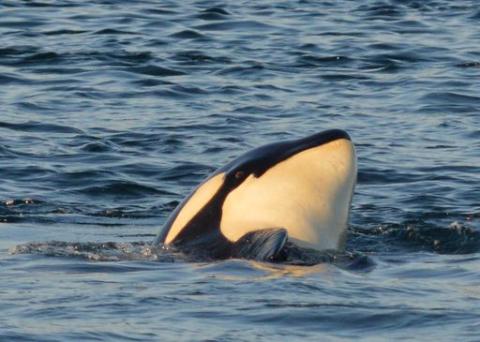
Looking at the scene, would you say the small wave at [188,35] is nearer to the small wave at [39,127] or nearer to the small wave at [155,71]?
the small wave at [155,71]

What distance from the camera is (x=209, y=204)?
985 cm

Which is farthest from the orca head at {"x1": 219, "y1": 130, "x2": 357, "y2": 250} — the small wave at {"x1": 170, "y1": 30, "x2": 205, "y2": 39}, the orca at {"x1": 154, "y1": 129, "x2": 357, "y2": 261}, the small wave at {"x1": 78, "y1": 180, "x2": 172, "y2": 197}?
the small wave at {"x1": 170, "y1": 30, "x2": 205, "y2": 39}

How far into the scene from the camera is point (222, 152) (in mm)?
16047

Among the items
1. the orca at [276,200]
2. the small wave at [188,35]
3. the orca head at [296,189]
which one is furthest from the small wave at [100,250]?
the small wave at [188,35]

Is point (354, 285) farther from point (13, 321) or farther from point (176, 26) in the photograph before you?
point (176, 26)

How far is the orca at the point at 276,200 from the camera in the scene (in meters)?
9.77

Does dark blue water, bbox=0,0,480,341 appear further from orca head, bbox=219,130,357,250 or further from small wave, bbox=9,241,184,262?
orca head, bbox=219,130,357,250

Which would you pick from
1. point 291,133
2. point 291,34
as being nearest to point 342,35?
point 291,34

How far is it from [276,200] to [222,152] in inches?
245

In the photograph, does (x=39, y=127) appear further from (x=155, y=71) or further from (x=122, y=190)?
(x=155, y=71)

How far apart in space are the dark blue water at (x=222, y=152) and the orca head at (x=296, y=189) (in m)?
0.31

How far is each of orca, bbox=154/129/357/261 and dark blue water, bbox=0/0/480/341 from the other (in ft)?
0.76

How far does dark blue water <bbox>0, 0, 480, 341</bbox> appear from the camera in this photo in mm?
8539

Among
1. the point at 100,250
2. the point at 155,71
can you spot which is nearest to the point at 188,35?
the point at 155,71
